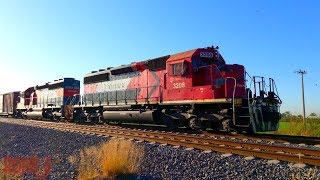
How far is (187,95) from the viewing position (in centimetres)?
1397

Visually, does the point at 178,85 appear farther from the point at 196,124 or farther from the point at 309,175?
the point at 309,175

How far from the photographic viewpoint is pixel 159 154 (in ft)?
28.7

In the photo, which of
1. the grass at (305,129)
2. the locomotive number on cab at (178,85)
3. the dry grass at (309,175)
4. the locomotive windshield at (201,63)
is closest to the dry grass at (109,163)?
the dry grass at (309,175)

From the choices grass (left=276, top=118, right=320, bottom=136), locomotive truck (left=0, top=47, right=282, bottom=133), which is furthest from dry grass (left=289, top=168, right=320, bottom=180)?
grass (left=276, top=118, right=320, bottom=136)

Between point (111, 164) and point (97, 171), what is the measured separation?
0.44 metres

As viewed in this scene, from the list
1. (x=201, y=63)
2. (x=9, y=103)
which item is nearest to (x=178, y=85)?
(x=201, y=63)

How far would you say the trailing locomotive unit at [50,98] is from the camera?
25.9m

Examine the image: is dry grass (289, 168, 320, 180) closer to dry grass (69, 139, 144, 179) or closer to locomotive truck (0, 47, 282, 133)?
dry grass (69, 139, 144, 179)

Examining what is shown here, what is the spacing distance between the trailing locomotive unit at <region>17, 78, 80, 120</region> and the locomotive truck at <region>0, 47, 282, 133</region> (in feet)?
18.6

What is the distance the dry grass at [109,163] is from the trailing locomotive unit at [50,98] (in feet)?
56.3

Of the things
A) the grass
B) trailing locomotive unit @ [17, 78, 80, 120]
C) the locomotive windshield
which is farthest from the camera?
trailing locomotive unit @ [17, 78, 80, 120]

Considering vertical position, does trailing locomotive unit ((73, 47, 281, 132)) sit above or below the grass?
above

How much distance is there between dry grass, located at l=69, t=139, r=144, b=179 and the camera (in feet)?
22.4

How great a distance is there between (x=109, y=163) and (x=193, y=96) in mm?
7278
